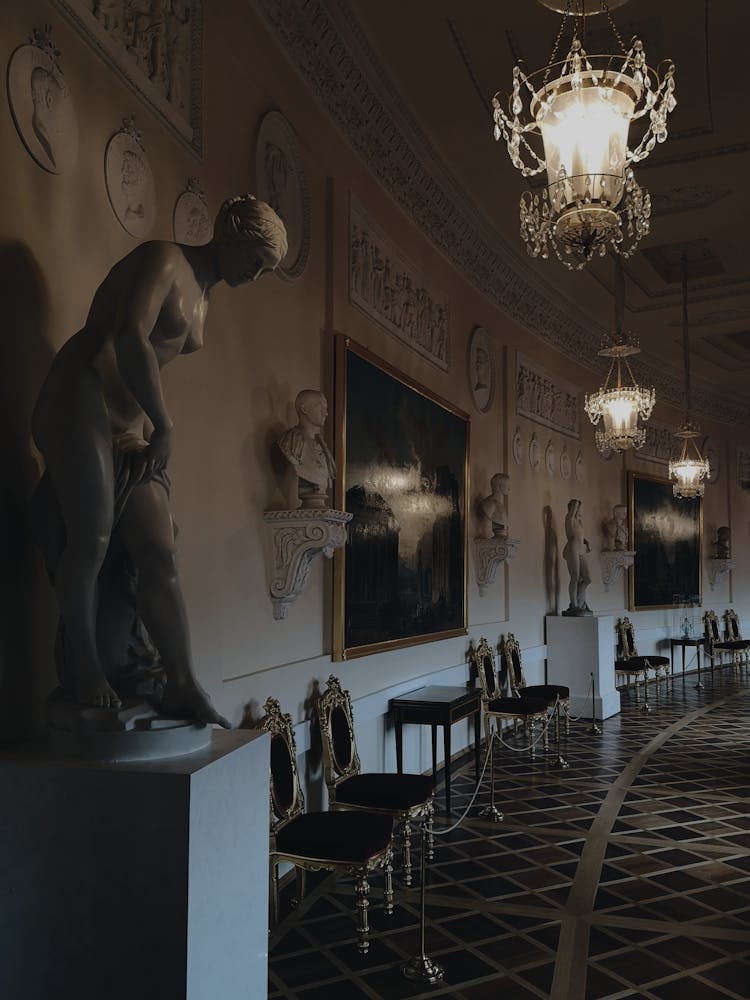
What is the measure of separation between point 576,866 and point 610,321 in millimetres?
9637

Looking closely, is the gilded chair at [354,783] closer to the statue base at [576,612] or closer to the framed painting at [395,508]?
the framed painting at [395,508]

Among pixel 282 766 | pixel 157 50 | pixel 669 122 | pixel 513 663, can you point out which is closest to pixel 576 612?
pixel 513 663

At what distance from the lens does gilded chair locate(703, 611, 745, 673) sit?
16.7 m

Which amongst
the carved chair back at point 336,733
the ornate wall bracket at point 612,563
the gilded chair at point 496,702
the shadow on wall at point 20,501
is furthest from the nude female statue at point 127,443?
the ornate wall bracket at point 612,563

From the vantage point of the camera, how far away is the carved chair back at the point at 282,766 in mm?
4664

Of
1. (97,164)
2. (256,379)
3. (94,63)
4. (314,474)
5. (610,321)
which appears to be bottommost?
(314,474)

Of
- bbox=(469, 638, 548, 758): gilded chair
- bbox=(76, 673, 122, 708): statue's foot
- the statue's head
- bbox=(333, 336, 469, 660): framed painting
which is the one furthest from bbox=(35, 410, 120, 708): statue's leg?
bbox=(469, 638, 548, 758): gilded chair

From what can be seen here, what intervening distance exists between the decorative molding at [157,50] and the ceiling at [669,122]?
2069 millimetres

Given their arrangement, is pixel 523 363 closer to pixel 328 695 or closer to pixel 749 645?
pixel 328 695

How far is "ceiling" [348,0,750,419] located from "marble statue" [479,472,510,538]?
291 cm

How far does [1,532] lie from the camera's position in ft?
9.87

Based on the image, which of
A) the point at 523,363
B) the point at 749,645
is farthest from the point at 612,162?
the point at 749,645

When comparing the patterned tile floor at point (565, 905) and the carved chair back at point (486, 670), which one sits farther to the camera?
the carved chair back at point (486, 670)

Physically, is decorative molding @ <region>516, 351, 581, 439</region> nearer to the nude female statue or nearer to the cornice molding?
the cornice molding
